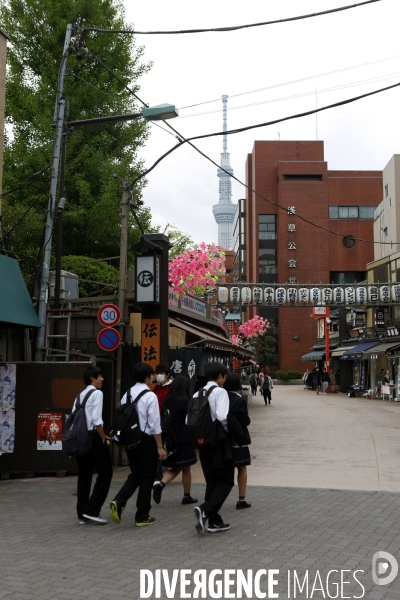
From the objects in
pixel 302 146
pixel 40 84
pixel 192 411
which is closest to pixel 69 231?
pixel 40 84

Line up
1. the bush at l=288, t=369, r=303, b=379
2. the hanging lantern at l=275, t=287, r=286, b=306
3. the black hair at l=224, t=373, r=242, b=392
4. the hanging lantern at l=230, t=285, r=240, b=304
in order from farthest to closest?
1. the bush at l=288, t=369, r=303, b=379
2. the hanging lantern at l=275, t=287, r=286, b=306
3. the hanging lantern at l=230, t=285, r=240, b=304
4. the black hair at l=224, t=373, r=242, b=392

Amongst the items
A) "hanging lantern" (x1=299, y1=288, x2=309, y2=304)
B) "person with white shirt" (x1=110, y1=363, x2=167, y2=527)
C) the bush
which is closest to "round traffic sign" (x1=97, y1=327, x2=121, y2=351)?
"person with white shirt" (x1=110, y1=363, x2=167, y2=527)

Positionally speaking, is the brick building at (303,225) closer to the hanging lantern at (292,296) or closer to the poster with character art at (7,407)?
the hanging lantern at (292,296)

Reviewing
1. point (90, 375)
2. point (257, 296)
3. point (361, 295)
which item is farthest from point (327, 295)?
point (90, 375)

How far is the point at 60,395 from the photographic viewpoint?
11180 mm

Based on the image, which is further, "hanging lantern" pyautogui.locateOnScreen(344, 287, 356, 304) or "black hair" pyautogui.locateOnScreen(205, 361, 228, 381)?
"hanging lantern" pyautogui.locateOnScreen(344, 287, 356, 304)

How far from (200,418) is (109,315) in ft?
15.0

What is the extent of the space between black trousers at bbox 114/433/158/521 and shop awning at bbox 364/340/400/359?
2793 centimetres

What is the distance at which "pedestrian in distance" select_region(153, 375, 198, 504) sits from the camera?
28.5ft

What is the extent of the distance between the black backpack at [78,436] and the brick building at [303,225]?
6479cm

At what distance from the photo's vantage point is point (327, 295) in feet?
131

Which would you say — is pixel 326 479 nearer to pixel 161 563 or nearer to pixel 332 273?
pixel 161 563

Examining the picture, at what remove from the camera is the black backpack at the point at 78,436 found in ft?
24.3

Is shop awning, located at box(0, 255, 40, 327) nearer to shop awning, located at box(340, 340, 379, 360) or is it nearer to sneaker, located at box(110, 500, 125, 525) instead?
sneaker, located at box(110, 500, 125, 525)
